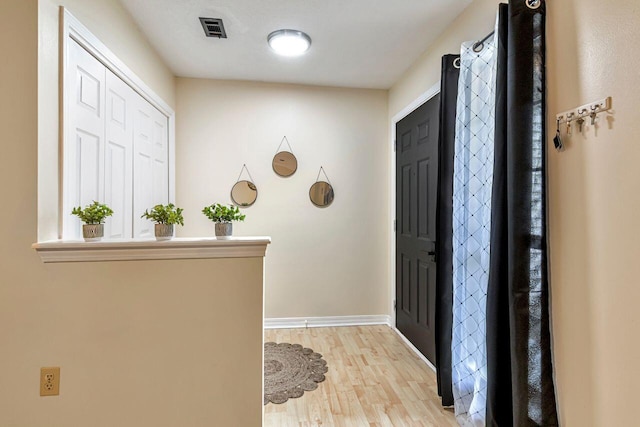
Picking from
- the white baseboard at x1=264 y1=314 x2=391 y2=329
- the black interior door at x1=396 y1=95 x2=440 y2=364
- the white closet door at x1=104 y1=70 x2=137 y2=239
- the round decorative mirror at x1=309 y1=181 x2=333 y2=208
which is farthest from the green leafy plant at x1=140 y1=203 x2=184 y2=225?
the white baseboard at x1=264 y1=314 x2=391 y2=329

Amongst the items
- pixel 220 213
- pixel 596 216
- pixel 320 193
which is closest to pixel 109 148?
pixel 220 213

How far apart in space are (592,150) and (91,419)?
2.40 meters

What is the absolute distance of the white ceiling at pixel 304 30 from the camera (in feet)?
6.86

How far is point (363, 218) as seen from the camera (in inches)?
137

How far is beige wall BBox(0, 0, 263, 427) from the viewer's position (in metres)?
1.41

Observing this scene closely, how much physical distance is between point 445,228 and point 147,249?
66.0 inches

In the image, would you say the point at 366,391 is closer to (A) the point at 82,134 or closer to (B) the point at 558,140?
(B) the point at 558,140

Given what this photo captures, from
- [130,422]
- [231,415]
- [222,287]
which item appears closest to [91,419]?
[130,422]

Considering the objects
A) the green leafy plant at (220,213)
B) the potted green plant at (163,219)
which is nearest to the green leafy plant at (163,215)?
the potted green plant at (163,219)

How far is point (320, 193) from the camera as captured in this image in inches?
134

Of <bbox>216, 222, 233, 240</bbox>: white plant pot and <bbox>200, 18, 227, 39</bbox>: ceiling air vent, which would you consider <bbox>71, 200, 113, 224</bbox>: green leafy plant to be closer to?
<bbox>216, 222, 233, 240</bbox>: white plant pot

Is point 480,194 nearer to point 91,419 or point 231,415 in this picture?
point 231,415

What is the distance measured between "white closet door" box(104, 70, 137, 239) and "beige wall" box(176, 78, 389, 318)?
0.94 m

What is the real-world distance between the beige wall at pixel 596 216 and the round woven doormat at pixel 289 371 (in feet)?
4.90
